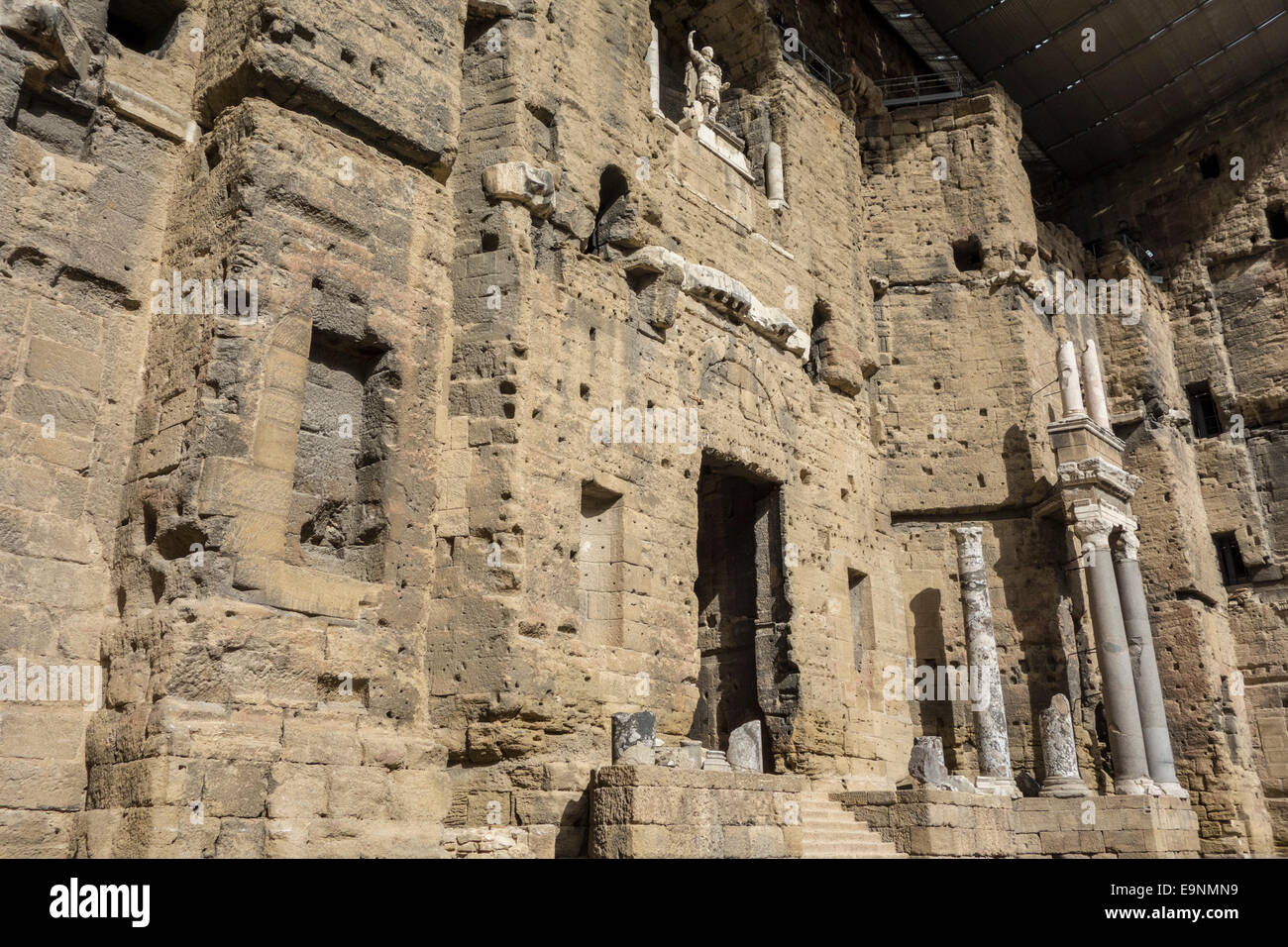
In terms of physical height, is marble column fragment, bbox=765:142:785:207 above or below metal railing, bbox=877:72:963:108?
below

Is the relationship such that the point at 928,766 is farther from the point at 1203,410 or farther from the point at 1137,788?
the point at 1203,410

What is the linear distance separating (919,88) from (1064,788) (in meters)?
13.5

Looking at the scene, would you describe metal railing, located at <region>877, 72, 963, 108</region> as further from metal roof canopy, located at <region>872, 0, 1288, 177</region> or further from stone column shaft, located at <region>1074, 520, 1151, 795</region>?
stone column shaft, located at <region>1074, 520, 1151, 795</region>

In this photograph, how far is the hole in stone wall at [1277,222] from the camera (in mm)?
20750

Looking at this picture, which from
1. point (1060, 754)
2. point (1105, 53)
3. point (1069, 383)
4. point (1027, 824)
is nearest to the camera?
A: point (1027, 824)

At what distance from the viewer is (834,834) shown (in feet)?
36.0

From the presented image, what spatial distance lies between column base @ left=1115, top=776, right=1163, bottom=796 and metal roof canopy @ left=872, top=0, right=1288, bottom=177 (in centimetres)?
Result: 1332

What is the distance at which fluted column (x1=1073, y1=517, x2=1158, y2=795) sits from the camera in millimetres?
14672

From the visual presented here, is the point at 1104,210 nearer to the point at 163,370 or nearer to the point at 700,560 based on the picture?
the point at 700,560

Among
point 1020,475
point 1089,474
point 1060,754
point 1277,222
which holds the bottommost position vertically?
point 1060,754

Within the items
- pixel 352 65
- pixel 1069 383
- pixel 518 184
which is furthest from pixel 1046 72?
pixel 352 65

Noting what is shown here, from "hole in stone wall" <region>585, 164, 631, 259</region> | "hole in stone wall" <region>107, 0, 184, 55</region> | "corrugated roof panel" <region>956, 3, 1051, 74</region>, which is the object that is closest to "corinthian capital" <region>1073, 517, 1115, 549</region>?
"hole in stone wall" <region>585, 164, 631, 259</region>

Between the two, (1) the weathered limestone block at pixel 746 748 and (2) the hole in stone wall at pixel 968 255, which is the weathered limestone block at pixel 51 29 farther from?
(2) the hole in stone wall at pixel 968 255

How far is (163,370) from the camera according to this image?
7254mm
